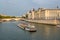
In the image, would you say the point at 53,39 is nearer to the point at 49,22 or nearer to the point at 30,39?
the point at 30,39

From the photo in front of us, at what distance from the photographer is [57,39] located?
34531 millimetres

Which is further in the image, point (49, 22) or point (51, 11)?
point (51, 11)

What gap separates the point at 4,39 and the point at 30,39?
4565 mm

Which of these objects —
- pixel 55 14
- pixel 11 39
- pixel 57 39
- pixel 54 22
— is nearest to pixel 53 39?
pixel 57 39

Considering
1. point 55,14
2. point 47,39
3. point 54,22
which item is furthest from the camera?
point 55,14

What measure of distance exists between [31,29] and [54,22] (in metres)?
30.4

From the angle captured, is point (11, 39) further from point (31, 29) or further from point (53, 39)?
point (31, 29)

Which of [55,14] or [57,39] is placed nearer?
[57,39]

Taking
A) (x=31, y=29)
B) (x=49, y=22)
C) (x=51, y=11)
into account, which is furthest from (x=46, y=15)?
(x=31, y=29)

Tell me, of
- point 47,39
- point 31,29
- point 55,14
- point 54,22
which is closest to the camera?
point 47,39

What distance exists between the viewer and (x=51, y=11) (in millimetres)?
101500

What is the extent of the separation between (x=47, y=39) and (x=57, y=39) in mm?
1797

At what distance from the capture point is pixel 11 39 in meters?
34.9

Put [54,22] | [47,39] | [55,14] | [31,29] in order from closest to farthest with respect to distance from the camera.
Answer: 1. [47,39]
2. [31,29]
3. [54,22]
4. [55,14]
